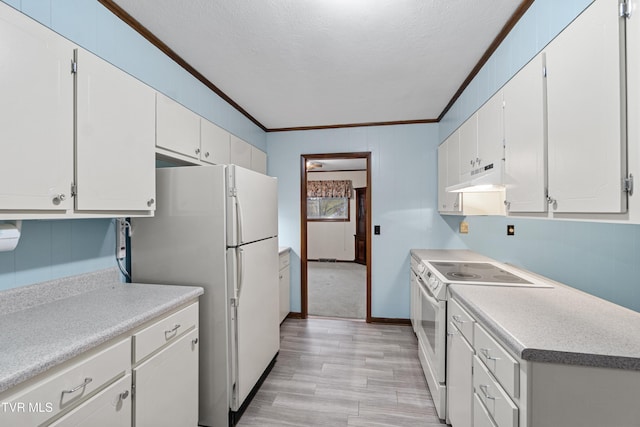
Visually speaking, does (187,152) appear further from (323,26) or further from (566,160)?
(566,160)

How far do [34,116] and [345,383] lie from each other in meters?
2.49

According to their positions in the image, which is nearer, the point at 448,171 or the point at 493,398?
the point at 493,398

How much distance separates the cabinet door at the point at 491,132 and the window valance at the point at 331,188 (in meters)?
5.41

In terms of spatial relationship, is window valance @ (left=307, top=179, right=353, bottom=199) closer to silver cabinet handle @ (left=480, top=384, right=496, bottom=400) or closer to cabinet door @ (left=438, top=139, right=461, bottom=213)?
cabinet door @ (left=438, top=139, right=461, bottom=213)

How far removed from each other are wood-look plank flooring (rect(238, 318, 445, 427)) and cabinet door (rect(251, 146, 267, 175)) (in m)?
1.92

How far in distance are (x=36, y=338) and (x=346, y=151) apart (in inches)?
125

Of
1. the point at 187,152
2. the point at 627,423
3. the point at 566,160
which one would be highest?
the point at 187,152

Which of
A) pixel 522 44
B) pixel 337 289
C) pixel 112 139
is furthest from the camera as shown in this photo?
pixel 337 289

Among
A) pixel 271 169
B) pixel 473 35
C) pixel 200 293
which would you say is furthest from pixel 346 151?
pixel 200 293

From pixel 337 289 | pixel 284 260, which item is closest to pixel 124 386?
pixel 284 260

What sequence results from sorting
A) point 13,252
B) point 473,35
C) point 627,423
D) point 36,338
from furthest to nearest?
point 473,35, point 13,252, point 36,338, point 627,423

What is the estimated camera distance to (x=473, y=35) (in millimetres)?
1819

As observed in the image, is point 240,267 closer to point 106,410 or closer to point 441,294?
point 106,410

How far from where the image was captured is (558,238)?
1778 millimetres
